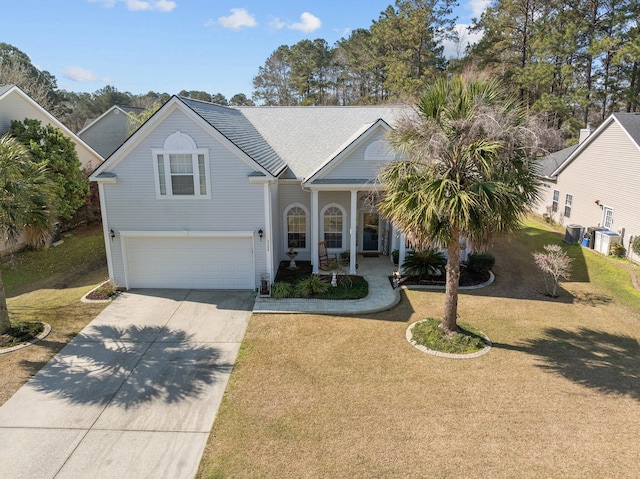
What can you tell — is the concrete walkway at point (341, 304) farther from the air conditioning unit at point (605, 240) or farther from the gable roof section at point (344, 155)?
the air conditioning unit at point (605, 240)

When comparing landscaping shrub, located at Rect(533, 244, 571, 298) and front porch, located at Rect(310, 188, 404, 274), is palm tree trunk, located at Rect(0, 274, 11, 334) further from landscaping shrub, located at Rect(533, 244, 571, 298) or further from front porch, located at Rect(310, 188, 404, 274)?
landscaping shrub, located at Rect(533, 244, 571, 298)

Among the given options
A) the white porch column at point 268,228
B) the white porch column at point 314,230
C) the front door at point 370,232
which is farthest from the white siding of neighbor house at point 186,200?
the front door at point 370,232

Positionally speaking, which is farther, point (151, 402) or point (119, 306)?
point (119, 306)

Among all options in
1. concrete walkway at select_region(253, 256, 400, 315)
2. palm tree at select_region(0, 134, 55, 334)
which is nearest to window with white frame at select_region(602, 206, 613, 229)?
concrete walkway at select_region(253, 256, 400, 315)

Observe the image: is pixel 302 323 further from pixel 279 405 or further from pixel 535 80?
pixel 535 80

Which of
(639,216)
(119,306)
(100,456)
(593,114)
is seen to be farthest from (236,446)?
(593,114)

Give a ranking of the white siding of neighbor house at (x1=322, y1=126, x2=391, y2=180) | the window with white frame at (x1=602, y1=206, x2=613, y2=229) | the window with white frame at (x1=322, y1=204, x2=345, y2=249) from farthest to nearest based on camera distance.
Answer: the window with white frame at (x1=602, y1=206, x2=613, y2=229) → the window with white frame at (x1=322, y1=204, x2=345, y2=249) → the white siding of neighbor house at (x1=322, y1=126, x2=391, y2=180)
